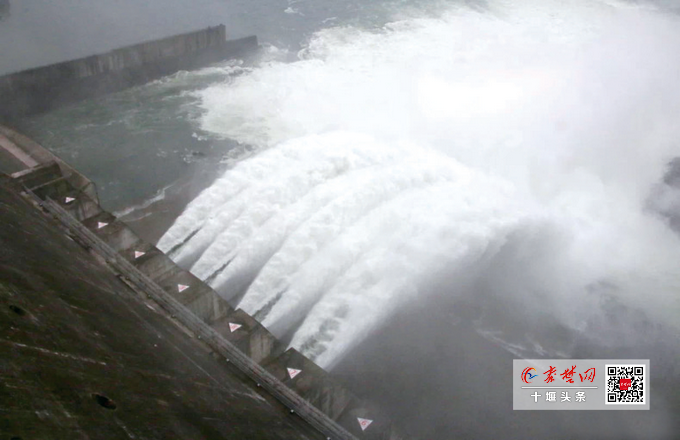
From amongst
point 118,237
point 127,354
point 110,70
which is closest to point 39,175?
point 118,237

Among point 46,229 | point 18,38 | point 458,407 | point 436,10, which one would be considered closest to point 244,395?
point 458,407

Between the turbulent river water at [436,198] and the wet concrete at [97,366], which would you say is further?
the turbulent river water at [436,198]

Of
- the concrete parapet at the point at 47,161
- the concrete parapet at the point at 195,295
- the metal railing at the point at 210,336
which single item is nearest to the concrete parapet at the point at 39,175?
the concrete parapet at the point at 47,161

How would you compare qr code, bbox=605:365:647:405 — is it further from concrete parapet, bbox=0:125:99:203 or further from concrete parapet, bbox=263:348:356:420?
concrete parapet, bbox=0:125:99:203

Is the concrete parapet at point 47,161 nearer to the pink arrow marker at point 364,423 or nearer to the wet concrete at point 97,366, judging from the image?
the wet concrete at point 97,366

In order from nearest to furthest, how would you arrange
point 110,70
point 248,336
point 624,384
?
1. point 248,336
2. point 624,384
3. point 110,70

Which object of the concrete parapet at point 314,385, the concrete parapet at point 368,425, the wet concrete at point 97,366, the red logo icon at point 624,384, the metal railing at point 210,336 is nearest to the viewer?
the wet concrete at point 97,366

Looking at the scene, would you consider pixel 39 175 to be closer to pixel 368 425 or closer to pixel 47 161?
pixel 47 161
